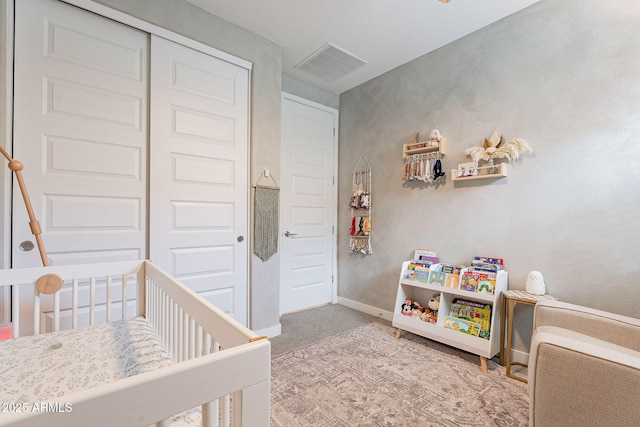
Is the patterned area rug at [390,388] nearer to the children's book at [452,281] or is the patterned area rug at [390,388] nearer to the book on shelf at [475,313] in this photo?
the book on shelf at [475,313]

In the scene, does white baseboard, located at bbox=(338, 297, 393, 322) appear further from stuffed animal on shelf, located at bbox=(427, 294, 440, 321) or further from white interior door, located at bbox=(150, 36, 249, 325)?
white interior door, located at bbox=(150, 36, 249, 325)

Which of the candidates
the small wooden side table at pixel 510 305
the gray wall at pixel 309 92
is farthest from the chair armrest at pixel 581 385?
the gray wall at pixel 309 92

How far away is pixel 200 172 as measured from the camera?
221 centimetres

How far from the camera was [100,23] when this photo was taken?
1.83 metres

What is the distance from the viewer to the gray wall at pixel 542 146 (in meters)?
Answer: 1.72

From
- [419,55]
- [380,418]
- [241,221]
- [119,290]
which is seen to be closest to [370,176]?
[419,55]

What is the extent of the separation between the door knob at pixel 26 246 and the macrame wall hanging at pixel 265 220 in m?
1.38

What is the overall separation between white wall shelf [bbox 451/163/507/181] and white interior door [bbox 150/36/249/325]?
183cm

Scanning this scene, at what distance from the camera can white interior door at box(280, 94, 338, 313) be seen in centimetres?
312

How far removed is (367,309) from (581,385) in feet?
7.40

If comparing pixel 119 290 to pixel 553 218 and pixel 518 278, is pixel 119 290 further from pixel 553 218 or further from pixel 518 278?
pixel 553 218

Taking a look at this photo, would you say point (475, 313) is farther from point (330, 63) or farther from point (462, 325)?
point (330, 63)

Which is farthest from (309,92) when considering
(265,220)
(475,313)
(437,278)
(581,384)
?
(581,384)

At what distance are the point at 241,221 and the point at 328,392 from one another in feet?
4.73
